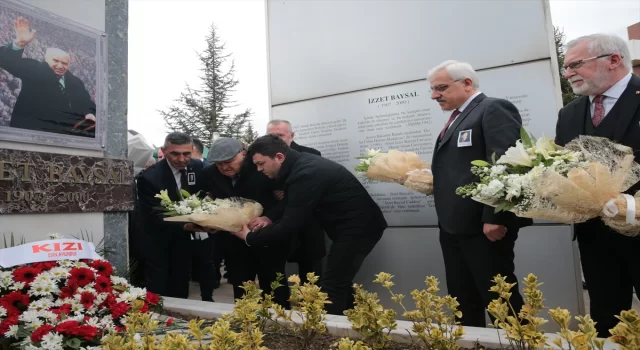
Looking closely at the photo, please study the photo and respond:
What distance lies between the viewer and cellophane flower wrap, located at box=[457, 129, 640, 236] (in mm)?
2006

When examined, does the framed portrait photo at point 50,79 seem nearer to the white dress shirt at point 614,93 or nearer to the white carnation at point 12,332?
the white carnation at point 12,332

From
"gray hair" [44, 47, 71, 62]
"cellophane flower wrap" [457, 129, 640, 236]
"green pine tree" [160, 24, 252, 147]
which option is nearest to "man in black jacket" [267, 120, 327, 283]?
"gray hair" [44, 47, 71, 62]

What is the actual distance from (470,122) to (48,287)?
8.82 ft

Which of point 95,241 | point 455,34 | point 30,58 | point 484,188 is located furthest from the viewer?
point 455,34

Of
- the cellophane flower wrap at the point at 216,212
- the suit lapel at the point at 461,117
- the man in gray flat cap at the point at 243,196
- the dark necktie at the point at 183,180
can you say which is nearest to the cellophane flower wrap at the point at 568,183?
the suit lapel at the point at 461,117

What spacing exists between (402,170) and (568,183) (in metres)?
1.57

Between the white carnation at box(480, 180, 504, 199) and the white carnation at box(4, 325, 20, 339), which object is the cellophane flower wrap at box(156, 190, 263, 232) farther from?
the white carnation at box(480, 180, 504, 199)

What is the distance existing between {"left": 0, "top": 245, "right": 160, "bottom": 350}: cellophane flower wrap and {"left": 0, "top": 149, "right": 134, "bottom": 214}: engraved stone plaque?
1.74 ft

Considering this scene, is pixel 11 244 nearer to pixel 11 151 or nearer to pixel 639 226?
pixel 11 151

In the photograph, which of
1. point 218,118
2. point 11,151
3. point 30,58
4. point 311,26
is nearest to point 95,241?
point 11,151

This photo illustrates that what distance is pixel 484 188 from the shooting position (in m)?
2.26

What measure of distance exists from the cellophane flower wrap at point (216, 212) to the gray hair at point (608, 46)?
104 inches

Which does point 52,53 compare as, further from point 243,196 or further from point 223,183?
point 243,196

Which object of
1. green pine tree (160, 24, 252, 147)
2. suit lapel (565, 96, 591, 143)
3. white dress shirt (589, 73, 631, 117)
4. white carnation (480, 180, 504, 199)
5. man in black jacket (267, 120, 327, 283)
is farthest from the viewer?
green pine tree (160, 24, 252, 147)
